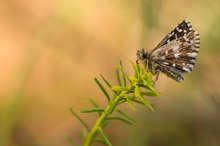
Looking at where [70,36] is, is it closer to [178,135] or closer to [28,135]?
[28,135]

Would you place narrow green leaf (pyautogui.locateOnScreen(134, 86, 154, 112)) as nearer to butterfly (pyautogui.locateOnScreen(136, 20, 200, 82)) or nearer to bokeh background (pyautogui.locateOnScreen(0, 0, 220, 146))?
butterfly (pyautogui.locateOnScreen(136, 20, 200, 82))

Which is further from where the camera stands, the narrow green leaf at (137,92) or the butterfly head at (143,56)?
the butterfly head at (143,56)

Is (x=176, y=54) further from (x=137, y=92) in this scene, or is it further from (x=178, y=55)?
(x=137, y=92)

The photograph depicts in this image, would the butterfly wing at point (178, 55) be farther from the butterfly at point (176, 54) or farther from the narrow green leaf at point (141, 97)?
the narrow green leaf at point (141, 97)

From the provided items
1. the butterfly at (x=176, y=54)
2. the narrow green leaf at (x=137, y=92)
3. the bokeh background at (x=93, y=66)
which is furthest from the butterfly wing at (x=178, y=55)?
the bokeh background at (x=93, y=66)

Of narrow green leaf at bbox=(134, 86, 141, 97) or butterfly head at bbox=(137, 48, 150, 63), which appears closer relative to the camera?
narrow green leaf at bbox=(134, 86, 141, 97)

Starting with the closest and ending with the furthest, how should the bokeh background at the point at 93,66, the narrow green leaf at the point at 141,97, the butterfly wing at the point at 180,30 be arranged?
the narrow green leaf at the point at 141,97 < the butterfly wing at the point at 180,30 < the bokeh background at the point at 93,66

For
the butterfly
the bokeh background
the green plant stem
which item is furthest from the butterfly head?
the bokeh background

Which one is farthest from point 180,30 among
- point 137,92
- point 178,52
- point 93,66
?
point 93,66
